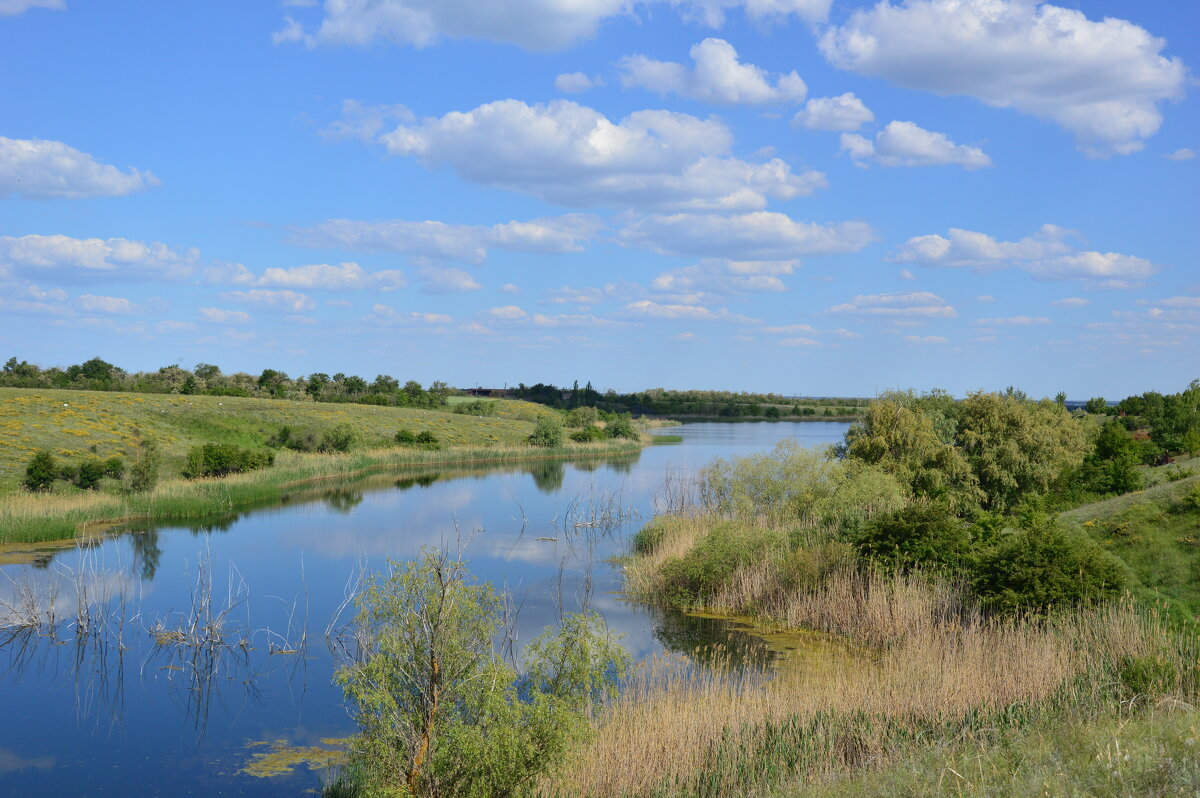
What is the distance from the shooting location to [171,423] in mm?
55312

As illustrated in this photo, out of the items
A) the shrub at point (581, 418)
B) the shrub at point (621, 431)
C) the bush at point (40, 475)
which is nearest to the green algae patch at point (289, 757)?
the bush at point (40, 475)

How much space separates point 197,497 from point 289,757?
2478 cm

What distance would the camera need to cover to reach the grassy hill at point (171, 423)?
4203cm

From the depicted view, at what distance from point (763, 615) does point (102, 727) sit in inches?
470

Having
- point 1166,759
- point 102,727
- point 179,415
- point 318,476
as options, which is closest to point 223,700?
point 102,727

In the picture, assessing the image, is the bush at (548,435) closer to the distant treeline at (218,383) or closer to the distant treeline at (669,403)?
the distant treeline at (218,383)

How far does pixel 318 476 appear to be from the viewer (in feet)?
148

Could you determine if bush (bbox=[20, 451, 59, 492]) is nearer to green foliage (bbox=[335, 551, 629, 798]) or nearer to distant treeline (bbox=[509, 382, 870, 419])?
green foliage (bbox=[335, 551, 629, 798])

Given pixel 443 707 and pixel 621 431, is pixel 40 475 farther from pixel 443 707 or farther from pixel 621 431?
pixel 621 431

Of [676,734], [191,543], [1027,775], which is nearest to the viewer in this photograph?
[1027,775]

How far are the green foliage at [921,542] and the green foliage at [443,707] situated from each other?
10.0 metres

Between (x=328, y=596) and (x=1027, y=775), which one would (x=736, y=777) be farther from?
(x=328, y=596)

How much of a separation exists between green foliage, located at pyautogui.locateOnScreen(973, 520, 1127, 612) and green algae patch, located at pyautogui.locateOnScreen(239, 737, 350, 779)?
33.6 ft

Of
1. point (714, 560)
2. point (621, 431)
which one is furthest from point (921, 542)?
point (621, 431)
